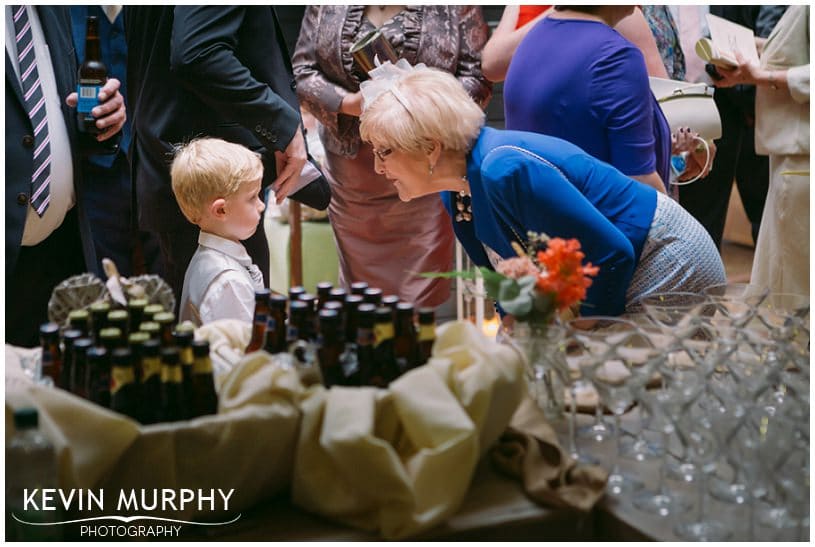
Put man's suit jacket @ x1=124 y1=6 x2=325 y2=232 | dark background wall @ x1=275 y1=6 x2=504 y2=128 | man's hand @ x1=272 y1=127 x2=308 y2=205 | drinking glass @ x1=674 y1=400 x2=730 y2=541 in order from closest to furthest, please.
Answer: drinking glass @ x1=674 y1=400 x2=730 y2=541, man's suit jacket @ x1=124 y1=6 x2=325 y2=232, man's hand @ x1=272 y1=127 x2=308 y2=205, dark background wall @ x1=275 y1=6 x2=504 y2=128

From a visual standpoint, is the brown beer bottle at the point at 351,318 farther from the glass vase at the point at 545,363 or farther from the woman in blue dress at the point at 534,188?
the woman in blue dress at the point at 534,188

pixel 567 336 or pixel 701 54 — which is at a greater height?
pixel 701 54

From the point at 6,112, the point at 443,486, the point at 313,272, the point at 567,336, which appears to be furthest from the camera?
the point at 313,272

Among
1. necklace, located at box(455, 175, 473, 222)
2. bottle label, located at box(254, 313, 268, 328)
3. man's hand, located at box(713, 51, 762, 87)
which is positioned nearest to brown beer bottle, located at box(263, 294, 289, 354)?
bottle label, located at box(254, 313, 268, 328)

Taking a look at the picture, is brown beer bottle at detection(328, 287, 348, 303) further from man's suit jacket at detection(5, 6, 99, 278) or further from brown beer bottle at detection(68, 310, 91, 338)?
man's suit jacket at detection(5, 6, 99, 278)


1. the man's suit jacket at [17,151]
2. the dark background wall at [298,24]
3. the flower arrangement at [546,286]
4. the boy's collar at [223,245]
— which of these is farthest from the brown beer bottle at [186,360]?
the dark background wall at [298,24]

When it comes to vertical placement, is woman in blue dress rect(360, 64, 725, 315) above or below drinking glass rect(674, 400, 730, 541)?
above

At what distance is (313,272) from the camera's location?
5.05 m

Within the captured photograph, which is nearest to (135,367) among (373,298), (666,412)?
(373,298)

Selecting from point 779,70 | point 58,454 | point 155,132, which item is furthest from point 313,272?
point 58,454

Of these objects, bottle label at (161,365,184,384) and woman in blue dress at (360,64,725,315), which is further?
woman in blue dress at (360,64,725,315)

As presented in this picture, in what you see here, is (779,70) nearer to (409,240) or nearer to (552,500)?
(409,240)

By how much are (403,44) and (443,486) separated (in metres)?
2.57

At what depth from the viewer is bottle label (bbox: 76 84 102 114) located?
9.53ft
